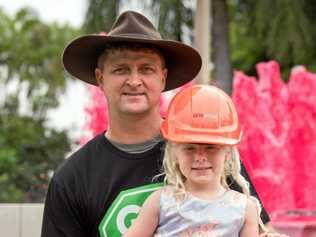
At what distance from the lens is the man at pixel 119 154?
3.48 meters

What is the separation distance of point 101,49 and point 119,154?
402 millimetres

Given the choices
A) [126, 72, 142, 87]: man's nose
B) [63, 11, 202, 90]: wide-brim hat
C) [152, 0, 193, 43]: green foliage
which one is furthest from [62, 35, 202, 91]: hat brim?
[152, 0, 193, 43]: green foliage

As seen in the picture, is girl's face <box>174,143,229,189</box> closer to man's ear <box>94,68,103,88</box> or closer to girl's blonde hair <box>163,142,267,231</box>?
girl's blonde hair <box>163,142,267,231</box>

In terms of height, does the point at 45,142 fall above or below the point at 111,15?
below

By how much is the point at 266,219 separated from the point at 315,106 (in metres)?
10.1

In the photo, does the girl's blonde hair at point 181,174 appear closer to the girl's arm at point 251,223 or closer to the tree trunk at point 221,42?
the girl's arm at point 251,223

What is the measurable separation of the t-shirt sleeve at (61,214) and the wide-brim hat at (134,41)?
1.65ft

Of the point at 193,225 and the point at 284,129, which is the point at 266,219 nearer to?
the point at 193,225

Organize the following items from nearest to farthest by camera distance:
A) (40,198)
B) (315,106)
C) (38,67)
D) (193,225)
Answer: (193,225) → (40,198) → (315,106) → (38,67)

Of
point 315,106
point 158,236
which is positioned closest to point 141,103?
point 158,236

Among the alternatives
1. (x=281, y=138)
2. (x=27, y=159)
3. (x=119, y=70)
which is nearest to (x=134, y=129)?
(x=119, y=70)

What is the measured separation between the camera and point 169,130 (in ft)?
10.7

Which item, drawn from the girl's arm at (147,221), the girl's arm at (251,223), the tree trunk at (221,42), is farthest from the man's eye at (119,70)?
the tree trunk at (221,42)

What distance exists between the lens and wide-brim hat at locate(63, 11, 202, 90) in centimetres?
359
